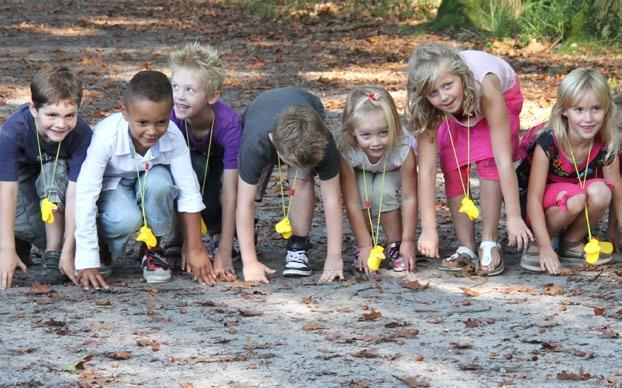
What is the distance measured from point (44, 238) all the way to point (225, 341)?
1790 mm

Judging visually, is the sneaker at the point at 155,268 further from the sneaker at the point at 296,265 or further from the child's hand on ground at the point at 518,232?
the child's hand on ground at the point at 518,232

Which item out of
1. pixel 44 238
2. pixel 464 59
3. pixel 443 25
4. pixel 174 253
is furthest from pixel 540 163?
pixel 443 25

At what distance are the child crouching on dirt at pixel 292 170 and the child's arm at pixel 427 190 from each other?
45 centimetres

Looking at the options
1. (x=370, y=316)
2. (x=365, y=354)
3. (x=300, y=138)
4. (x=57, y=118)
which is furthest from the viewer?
(x=57, y=118)

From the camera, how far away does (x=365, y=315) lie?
5.13m

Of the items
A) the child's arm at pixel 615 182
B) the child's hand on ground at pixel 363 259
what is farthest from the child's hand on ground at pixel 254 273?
the child's arm at pixel 615 182

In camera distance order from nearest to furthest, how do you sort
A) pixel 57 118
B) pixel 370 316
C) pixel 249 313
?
pixel 370 316 → pixel 249 313 → pixel 57 118

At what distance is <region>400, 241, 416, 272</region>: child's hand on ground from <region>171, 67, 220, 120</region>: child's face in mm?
1328

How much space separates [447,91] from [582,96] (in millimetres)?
706

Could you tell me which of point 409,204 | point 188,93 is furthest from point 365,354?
point 188,93

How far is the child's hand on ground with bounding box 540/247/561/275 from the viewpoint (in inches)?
230

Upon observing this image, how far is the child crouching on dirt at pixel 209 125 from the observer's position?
234 inches

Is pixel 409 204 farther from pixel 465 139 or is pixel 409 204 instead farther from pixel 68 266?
pixel 68 266

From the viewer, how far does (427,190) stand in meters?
5.99
